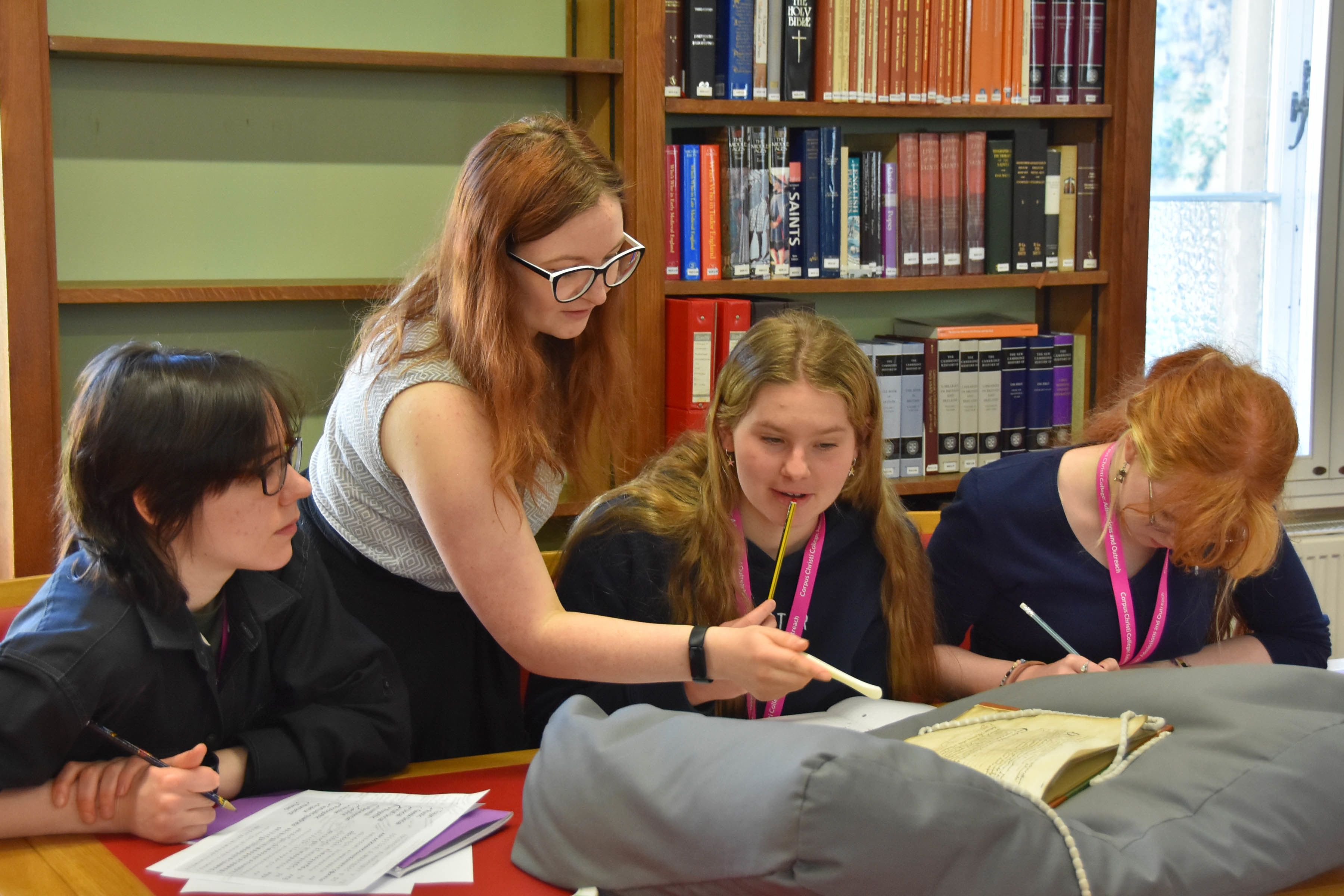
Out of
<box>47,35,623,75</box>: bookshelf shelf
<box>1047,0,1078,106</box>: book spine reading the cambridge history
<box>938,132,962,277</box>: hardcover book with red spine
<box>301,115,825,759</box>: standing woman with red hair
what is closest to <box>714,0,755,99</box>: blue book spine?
<box>47,35,623,75</box>: bookshelf shelf

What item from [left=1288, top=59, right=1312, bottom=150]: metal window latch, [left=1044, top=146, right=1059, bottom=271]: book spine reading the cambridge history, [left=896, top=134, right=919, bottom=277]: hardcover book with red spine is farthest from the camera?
[left=1288, top=59, right=1312, bottom=150]: metal window latch

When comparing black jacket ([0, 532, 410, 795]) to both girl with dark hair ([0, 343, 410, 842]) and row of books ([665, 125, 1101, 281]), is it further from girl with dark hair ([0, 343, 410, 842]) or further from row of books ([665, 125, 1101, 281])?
row of books ([665, 125, 1101, 281])

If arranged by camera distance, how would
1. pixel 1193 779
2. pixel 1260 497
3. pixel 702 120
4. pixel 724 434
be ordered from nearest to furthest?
pixel 1193 779
pixel 1260 497
pixel 724 434
pixel 702 120

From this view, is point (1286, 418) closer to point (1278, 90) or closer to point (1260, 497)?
point (1260, 497)

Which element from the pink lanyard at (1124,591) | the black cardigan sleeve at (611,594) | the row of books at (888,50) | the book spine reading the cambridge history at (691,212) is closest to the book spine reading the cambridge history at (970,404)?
the row of books at (888,50)

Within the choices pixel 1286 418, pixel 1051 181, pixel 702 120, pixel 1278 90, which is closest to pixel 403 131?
pixel 702 120

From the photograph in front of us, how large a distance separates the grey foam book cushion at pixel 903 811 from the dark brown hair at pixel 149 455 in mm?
426

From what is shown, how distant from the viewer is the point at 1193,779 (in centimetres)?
112

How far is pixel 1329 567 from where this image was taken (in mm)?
3352

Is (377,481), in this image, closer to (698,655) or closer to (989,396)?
(698,655)

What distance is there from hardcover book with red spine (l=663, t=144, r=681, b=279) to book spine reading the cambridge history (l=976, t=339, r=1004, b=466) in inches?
29.6

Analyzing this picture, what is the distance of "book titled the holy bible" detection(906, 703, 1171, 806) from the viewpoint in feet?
3.62

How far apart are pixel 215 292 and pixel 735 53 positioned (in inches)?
44.9

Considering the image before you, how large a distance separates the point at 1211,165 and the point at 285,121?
2.46 m
